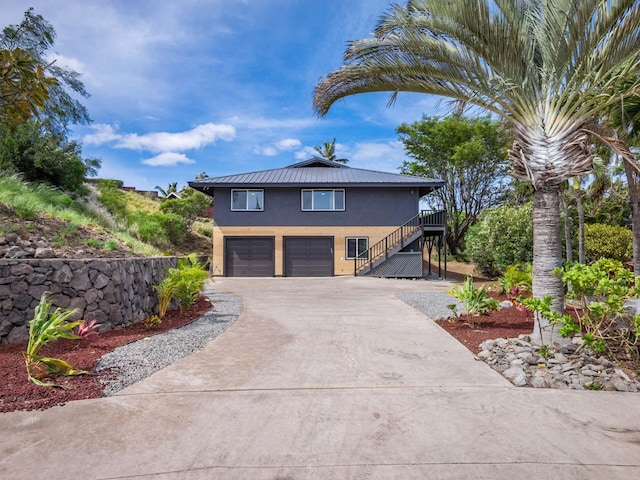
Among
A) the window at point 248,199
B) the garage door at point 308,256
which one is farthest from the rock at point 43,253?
the window at point 248,199

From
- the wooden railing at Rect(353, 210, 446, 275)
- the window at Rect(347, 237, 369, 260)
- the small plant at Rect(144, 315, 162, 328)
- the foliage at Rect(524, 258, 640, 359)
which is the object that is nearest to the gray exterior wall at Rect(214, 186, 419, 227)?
the wooden railing at Rect(353, 210, 446, 275)

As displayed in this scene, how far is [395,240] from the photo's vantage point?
20.1m

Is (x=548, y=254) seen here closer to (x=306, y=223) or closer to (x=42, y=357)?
(x=42, y=357)

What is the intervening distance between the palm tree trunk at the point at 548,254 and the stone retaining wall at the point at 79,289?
20.4 feet

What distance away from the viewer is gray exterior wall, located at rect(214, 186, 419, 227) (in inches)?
805

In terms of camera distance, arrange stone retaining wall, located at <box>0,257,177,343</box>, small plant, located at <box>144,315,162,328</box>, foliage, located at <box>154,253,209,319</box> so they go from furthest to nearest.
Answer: foliage, located at <box>154,253,209,319</box>, small plant, located at <box>144,315,162,328</box>, stone retaining wall, located at <box>0,257,177,343</box>

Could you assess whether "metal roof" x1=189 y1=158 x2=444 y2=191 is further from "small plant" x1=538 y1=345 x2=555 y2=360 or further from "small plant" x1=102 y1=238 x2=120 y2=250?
"small plant" x1=538 y1=345 x2=555 y2=360

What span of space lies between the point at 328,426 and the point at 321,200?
58.7ft

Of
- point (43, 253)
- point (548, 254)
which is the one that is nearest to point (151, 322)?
point (43, 253)

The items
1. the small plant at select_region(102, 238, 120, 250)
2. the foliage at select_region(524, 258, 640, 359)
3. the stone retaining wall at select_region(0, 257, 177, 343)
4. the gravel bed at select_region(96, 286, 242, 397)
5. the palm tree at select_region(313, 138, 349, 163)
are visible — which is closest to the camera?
the gravel bed at select_region(96, 286, 242, 397)

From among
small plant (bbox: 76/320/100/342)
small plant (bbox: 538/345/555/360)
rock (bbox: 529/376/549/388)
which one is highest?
small plant (bbox: 76/320/100/342)

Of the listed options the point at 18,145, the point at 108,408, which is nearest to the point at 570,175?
the point at 108,408

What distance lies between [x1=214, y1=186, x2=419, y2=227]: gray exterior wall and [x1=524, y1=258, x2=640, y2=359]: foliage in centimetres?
1551

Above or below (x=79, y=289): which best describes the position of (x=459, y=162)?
above
